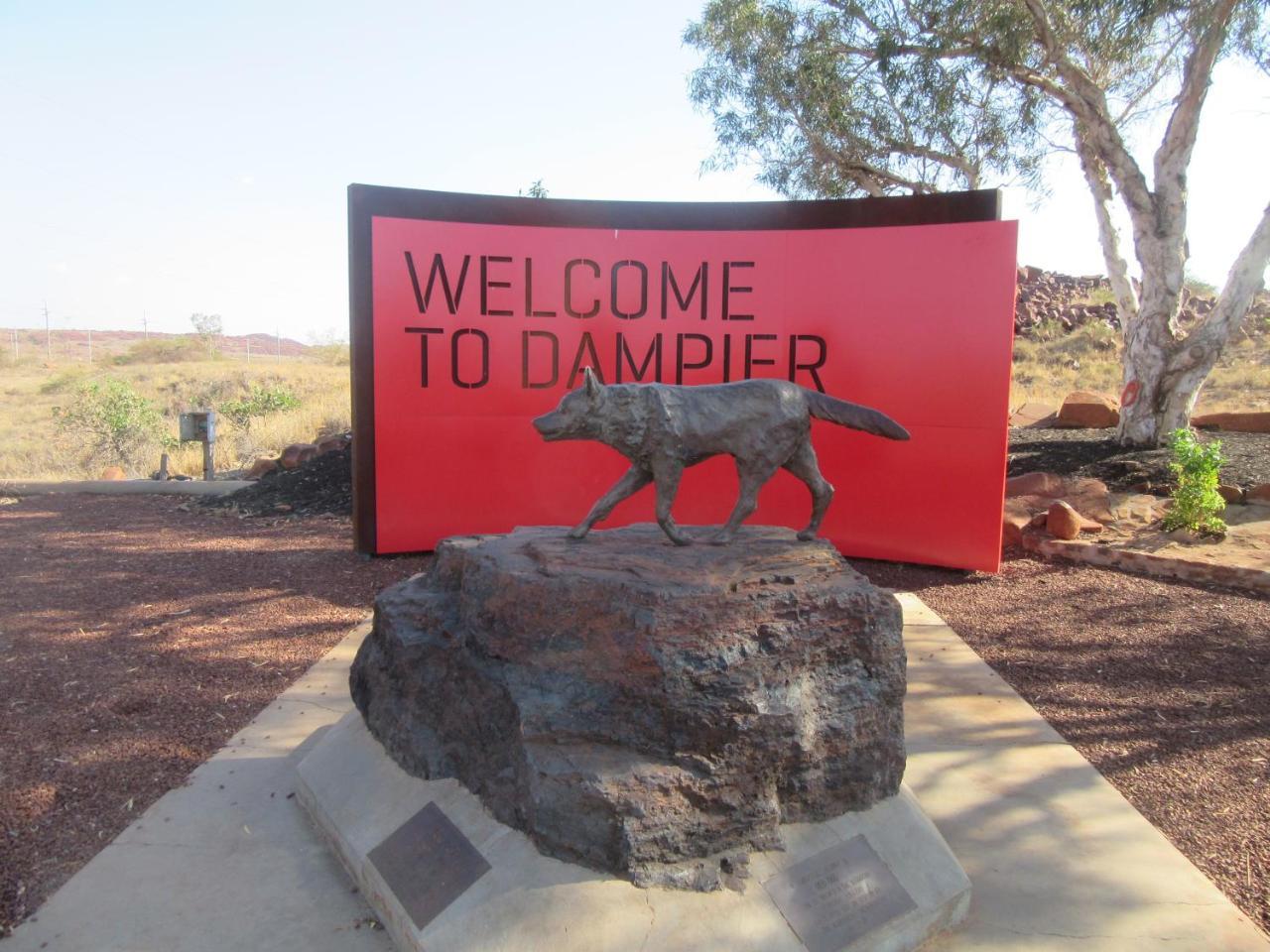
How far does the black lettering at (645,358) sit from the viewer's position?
24.1ft

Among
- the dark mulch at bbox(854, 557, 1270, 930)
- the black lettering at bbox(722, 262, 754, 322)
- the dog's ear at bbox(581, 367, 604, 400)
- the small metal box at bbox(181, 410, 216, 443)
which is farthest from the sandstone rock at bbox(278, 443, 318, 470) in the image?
the dog's ear at bbox(581, 367, 604, 400)

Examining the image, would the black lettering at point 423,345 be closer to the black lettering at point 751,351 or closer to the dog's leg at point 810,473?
the black lettering at point 751,351

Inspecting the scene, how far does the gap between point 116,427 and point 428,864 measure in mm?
14946

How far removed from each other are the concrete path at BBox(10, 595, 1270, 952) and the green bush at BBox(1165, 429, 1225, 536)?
4479 mm

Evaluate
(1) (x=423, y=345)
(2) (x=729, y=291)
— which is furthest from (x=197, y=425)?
(2) (x=729, y=291)

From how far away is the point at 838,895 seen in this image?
2738 millimetres

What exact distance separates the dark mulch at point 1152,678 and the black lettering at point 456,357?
3.73 meters

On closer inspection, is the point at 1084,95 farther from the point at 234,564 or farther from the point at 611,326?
the point at 234,564

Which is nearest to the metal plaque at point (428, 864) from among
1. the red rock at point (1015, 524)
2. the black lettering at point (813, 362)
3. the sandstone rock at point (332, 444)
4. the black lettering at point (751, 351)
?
the black lettering at point (751, 351)

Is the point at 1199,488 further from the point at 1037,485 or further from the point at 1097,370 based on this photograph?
the point at 1097,370

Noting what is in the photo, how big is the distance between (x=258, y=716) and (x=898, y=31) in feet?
42.0

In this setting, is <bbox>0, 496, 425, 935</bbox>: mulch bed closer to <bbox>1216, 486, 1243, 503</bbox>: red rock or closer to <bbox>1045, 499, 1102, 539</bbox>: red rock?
<bbox>1045, 499, 1102, 539</bbox>: red rock

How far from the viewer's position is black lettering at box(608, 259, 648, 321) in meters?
7.28

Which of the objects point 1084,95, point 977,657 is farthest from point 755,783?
point 1084,95
